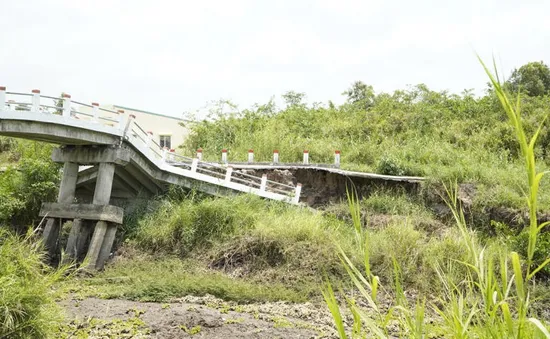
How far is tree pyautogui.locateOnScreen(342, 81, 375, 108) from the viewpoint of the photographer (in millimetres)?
27281

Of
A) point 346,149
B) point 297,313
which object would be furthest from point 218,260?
point 346,149

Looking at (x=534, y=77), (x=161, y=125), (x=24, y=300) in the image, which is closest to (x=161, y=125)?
(x=161, y=125)

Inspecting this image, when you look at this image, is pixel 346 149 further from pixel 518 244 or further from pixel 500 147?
pixel 518 244

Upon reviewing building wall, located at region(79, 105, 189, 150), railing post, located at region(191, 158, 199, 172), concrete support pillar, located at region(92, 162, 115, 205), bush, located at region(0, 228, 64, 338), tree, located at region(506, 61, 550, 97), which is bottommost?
bush, located at region(0, 228, 64, 338)

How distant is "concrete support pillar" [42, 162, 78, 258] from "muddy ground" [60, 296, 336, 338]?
184 inches

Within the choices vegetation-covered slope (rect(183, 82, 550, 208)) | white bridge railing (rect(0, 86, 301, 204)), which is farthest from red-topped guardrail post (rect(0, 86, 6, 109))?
vegetation-covered slope (rect(183, 82, 550, 208))

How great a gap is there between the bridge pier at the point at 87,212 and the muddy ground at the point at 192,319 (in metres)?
3.61

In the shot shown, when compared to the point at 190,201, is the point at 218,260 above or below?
below

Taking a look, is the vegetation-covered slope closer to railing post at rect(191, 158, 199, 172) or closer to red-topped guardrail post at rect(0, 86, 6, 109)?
railing post at rect(191, 158, 199, 172)

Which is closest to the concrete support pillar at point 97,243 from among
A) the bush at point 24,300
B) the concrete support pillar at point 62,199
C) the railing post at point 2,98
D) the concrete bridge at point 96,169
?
the concrete bridge at point 96,169

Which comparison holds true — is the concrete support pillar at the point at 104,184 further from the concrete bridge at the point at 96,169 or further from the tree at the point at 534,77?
the tree at the point at 534,77

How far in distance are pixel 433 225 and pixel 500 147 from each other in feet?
23.0

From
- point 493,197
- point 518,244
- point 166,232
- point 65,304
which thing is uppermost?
point 493,197

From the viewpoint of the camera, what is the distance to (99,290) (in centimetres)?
1132
